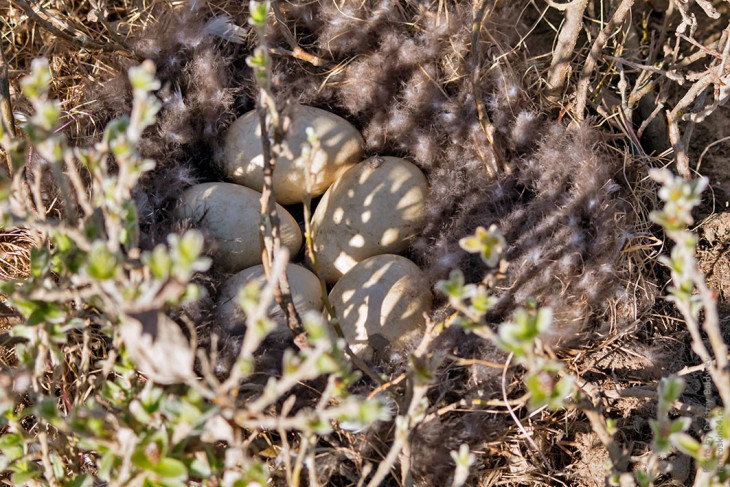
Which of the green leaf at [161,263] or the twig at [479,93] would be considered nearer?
the green leaf at [161,263]

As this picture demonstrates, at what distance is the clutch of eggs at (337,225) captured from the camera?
1547mm

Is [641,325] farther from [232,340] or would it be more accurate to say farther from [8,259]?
[8,259]

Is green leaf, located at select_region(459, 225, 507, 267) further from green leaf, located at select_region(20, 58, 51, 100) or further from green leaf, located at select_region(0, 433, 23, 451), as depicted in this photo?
green leaf, located at select_region(0, 433, 23, 451)

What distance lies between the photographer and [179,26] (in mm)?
1797

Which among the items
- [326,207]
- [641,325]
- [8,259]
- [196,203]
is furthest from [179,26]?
[641,325]

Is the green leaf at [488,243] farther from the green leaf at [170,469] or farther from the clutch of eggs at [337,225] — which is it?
the clutch of eggs at [337,225]

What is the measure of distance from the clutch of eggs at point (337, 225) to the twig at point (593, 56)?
426 mm

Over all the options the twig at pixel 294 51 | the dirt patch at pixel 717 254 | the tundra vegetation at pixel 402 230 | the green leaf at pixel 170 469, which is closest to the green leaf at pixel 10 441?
the tundra vegetation at pixel 402 230

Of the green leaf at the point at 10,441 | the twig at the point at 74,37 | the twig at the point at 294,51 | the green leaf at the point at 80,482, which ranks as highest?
the twig at the point at 294,51

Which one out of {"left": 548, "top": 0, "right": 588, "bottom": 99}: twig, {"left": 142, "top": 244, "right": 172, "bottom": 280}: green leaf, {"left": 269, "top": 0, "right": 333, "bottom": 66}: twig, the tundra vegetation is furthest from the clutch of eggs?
{"left": 142, "top": 244, "right": 172, "bottom": 280}: green leaf

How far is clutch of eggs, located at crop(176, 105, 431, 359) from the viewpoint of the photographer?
155 cm

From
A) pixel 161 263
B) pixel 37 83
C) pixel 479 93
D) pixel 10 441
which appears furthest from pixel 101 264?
pixel 479 93

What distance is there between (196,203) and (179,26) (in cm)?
50

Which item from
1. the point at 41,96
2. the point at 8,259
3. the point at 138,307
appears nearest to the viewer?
the point at 138,307
